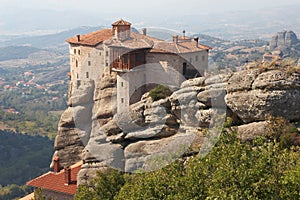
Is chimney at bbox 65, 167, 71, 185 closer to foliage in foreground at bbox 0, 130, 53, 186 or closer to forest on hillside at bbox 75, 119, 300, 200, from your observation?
forest on hillside at bbox 75, 119, 300, 200

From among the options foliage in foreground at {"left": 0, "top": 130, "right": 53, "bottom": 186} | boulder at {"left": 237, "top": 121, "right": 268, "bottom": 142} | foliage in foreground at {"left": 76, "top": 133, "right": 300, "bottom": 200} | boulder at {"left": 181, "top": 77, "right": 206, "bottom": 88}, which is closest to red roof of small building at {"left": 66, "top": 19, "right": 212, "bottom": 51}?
boulder at {"left": 181, "top": 77, "right": 206, "bottom": 88}

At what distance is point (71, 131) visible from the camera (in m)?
39.6

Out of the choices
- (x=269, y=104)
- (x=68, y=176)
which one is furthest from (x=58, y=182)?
(x=269, y=104)

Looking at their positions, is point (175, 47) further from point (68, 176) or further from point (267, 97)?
point (68, 176)

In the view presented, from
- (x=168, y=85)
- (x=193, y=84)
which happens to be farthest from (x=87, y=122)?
(x=193, y=84)

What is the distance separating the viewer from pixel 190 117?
87.7ft

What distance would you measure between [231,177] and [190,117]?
12.2 meters

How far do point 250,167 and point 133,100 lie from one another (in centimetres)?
1978

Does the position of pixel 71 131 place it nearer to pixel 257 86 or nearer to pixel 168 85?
pixel 168 85

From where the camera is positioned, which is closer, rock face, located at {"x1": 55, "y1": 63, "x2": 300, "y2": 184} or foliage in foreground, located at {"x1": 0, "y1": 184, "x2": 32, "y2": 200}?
rock face, located at {"x1": 55, "y1": 63, "x2": 300, "y2": 184}

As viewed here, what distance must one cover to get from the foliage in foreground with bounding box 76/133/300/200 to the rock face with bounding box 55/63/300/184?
2.70 metres

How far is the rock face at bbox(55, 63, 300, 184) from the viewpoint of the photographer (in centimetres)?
2336

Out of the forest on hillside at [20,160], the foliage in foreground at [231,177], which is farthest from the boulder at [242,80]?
the forest on hillside at [20,160]

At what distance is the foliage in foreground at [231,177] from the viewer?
14500 mm
